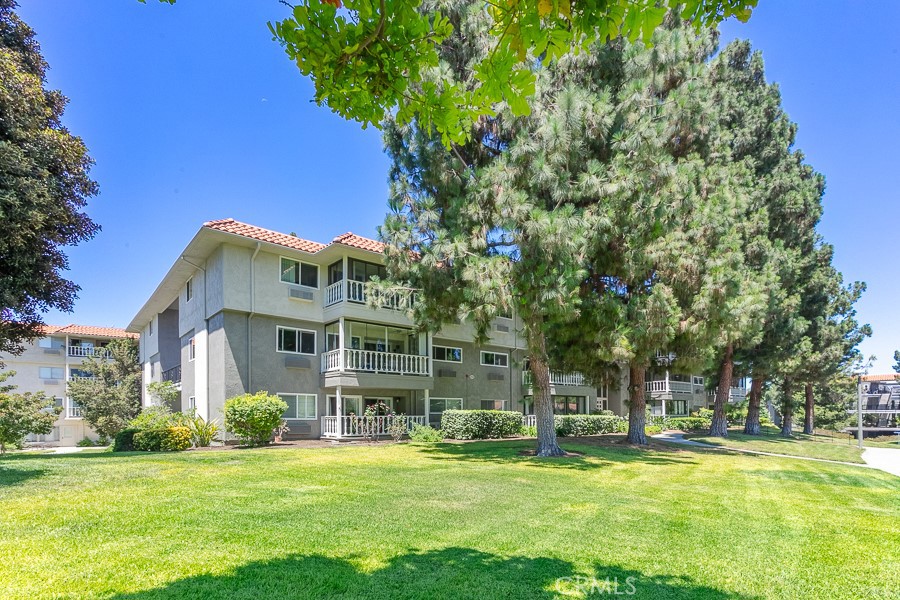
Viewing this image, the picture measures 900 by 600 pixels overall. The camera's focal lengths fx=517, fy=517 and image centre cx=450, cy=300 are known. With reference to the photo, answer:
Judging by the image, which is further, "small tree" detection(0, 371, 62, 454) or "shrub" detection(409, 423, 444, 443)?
"small tree" detection(0, 371, 62, 454)

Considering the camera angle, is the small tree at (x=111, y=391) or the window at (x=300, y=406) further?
the small tree at (x=111, y=391)

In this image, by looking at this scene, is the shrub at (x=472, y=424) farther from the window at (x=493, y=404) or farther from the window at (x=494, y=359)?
the window at (x=494, y=359)

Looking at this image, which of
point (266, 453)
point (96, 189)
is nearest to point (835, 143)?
point (266, 453)

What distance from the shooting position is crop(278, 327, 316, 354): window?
69.2 ft

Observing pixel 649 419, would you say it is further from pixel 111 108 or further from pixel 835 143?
pixel 111 108

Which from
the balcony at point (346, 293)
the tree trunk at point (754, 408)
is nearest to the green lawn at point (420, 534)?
the balcony at point (346, 293)

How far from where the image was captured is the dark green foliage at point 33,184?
948 centimetres

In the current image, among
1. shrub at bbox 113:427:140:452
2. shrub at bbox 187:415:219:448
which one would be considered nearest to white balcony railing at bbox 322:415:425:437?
shrub at bbox 187:415:219:448

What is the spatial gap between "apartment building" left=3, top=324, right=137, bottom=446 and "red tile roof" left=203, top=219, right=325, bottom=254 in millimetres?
27321

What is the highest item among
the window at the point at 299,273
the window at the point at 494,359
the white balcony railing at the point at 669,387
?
the window at the point at 299,273

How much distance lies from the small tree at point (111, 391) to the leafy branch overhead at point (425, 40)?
3274 centimetres

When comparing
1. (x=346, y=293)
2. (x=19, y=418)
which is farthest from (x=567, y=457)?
(x=19, y=418)

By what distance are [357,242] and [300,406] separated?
7.07 metres

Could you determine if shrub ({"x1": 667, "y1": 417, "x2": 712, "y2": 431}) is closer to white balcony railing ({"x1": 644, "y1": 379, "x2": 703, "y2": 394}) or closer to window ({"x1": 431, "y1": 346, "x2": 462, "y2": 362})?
white balcony railing ({"x1": 644, "y1": 379, "x2": 703, "y2": 394})
